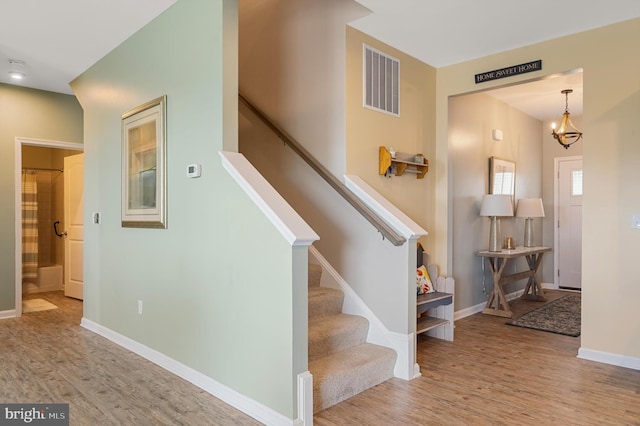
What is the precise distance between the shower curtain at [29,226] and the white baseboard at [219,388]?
3357 mm

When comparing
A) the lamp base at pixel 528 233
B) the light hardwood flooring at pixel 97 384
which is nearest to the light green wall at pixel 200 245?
the light hardwood flooring at pixel 97 384

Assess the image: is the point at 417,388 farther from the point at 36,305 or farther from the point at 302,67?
the point at 36,305

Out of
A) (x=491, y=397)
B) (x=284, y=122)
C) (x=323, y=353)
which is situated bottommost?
(x=491, y=397)

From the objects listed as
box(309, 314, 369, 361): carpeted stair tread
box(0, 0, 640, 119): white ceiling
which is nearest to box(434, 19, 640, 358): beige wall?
box(0, 0, 640, 119): white ceiling

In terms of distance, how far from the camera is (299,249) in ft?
7.46

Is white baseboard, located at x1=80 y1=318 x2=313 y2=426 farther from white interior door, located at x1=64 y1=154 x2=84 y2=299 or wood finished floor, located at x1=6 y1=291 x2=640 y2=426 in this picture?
white interior door, located at x1=64 y1=154 x2=84 y2=299

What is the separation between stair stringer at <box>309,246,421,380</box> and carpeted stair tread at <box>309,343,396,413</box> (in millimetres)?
52

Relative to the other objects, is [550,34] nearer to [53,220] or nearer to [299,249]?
[299,249]

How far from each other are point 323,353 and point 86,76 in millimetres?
3704

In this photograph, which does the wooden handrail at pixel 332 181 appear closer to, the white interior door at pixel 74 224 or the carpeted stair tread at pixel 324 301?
the carpeted stair tread at pixel 324 301

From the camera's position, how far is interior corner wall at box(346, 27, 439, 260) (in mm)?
3471

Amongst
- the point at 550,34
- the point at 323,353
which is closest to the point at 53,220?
the point at 323,353

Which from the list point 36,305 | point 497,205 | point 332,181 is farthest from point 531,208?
point 36,305

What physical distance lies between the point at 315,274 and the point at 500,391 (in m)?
1.60
